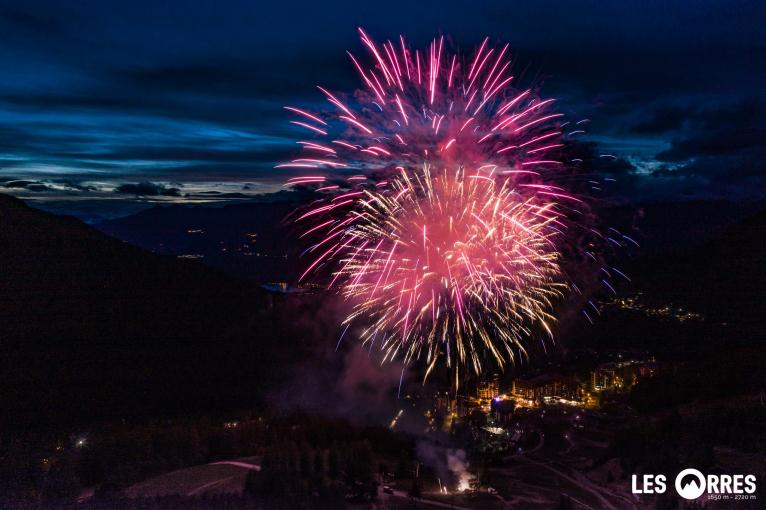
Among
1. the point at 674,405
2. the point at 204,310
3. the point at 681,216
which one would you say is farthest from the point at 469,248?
the point at 681,216

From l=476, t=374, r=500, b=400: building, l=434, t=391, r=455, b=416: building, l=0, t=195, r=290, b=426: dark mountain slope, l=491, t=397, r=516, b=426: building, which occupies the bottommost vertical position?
l=476, t=374, r=500, b=400: building

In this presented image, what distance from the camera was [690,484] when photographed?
1739 centimetres

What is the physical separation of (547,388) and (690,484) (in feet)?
87.2

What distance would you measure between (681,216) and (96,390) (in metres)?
73.7

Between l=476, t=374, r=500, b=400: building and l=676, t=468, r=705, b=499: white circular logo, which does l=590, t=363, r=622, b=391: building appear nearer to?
l=476, t=374, r=500, b=400: building

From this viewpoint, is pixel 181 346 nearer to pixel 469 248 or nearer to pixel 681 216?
pixel 469 248

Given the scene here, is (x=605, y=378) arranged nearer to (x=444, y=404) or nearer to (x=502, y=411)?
(x=502, y=411)

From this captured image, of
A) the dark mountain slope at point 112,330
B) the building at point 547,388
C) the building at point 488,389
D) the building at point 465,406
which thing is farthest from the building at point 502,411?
the dark mountain slope at point 112,330

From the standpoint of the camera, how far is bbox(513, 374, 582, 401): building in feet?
139

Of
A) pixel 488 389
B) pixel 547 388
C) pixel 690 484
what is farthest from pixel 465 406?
pixel 690 484

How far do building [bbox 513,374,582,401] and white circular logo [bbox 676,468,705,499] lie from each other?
77.7 feet

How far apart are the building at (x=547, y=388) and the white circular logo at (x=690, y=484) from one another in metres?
23.7

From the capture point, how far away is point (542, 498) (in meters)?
19.8

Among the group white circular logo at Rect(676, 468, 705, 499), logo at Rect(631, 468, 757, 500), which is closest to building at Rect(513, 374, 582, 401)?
logo at Rect(631, 468, 757, 500)
